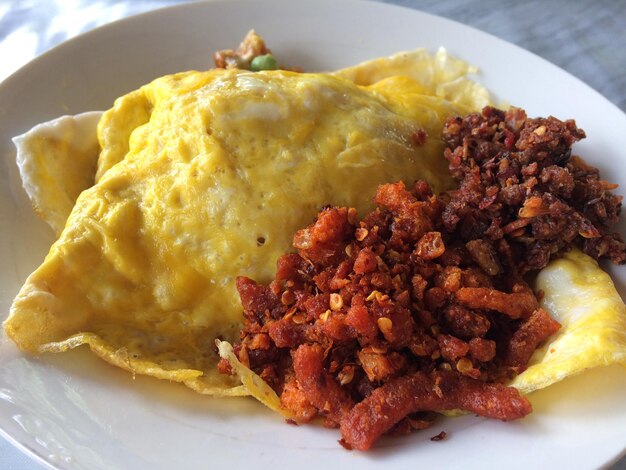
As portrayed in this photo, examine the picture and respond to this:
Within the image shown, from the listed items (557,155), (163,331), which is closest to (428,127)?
(557,155)

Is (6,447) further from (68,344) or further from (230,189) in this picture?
(230,189)

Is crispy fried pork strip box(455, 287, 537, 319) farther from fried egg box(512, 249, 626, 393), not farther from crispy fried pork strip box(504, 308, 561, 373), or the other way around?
fried egg box(512, 249, 626, 393)

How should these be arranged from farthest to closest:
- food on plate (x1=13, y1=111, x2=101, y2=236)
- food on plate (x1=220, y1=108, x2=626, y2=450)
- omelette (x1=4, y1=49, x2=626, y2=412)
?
food on plate (x1=13, y1=111, x2=101, y2=236) < omelette (x1=4, y1=49, x2=626, y2=412) < food on plate (x1=220, y1=108, x2=626, y2=450)

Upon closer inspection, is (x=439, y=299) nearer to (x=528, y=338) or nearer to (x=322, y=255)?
(x=528, y=338)

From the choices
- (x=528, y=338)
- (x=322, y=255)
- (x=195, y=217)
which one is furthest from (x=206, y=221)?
(x=528, y=338)

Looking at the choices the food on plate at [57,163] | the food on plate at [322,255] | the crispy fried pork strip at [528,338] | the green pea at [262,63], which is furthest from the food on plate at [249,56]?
the crispy fried pork strip at [528,338]

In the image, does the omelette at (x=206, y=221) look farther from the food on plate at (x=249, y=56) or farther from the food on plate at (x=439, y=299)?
the food on plate at (x=249, y=56)

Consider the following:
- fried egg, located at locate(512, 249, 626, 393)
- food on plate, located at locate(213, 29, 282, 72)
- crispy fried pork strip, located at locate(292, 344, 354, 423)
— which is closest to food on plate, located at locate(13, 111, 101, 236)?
food on plate, located at locate(213, 29, 282, 72)
